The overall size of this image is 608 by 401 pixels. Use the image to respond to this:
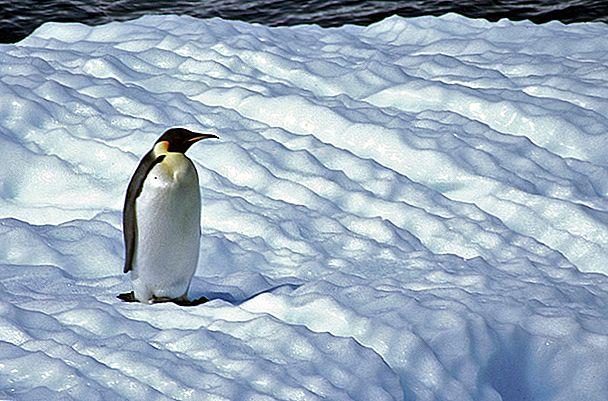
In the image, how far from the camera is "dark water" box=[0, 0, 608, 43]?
8.34 meters

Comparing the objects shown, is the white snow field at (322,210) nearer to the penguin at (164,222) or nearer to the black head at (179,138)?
the penguin at (164,222)

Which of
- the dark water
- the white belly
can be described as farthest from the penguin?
the dark water

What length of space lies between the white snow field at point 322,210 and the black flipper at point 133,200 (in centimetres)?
15

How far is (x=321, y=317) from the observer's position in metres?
3.16

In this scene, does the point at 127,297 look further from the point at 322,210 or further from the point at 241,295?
the point at 322,210

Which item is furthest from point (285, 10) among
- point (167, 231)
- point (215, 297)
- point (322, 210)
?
point (167, 231)

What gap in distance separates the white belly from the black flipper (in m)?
0.01

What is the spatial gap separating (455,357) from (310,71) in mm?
2389

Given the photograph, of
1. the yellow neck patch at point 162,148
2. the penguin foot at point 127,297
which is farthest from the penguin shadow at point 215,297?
the yellow neck patch at point 162,148

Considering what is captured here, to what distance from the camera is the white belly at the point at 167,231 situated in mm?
3164

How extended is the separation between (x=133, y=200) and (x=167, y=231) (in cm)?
12

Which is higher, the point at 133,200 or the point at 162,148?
the point at 162,148

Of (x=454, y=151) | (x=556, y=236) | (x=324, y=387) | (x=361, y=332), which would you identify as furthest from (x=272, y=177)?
(x=324, y=387)

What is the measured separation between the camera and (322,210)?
403 centimetres
